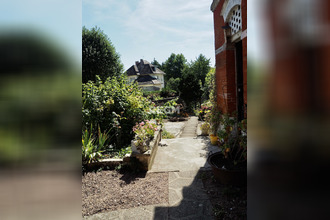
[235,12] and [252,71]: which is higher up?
[235,12]

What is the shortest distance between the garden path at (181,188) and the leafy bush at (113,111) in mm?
1261

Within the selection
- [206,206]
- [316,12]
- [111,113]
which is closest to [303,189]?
[316,12]

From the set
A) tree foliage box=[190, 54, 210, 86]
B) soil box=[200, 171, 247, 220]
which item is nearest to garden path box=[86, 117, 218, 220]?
soil box=[200, 171, 247, 220]

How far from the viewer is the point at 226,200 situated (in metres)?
3.23

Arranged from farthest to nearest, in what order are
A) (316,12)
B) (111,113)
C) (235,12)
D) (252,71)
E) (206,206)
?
1. (111,113)
2. (235,12)
3. (206,206)
4. (252,71)
5. (316,12)

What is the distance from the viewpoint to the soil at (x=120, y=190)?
328cm

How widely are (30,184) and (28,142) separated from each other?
0.09 metres

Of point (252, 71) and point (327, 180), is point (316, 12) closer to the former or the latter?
point (252, 71)

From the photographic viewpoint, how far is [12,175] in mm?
401

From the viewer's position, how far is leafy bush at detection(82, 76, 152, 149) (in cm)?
604

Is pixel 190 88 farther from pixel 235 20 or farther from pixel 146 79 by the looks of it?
pixel 146 79

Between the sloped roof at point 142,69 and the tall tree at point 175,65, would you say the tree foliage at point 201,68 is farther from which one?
the tall tree at point 175,65

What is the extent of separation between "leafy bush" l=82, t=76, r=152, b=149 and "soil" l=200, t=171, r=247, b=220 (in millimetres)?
3221

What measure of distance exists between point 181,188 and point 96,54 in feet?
47.5
